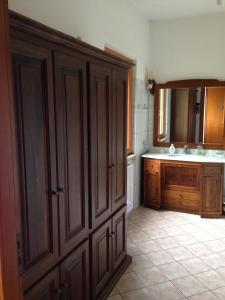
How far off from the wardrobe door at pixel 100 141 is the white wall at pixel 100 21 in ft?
1.92

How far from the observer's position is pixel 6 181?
82 cm

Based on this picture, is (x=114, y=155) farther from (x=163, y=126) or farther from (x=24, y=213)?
(x=163, y=126)

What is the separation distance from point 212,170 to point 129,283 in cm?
205

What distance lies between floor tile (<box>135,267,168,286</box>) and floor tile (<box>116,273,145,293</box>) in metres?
0.05

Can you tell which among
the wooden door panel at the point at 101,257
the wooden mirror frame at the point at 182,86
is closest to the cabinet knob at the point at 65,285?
the wooden door panel at the point at 101,257

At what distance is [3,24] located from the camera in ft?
2.58

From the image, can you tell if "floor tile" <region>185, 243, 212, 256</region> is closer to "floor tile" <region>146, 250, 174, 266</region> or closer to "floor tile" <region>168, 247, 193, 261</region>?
"floor tile" <region>168, 247, 193, 261</region>

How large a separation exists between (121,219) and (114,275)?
479mm

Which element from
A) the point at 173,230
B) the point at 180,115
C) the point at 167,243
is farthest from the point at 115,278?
the point at 180,115

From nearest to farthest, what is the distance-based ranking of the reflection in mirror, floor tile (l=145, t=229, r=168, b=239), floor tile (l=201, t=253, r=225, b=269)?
1. floor tile (l=201, t=253, r=225, b=269)
2. floor tile (l=145, t=229, r=168, b=239)
3. the reflection in mirror

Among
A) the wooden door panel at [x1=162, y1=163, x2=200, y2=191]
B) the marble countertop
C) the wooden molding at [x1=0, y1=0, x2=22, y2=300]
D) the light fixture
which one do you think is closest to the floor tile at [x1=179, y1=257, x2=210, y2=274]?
the wooden door panel at [x1=162, y1=163, x2=200, y2=191]

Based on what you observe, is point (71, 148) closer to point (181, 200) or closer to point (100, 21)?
point (100, 21)

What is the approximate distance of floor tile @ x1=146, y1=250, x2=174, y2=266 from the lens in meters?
2.74

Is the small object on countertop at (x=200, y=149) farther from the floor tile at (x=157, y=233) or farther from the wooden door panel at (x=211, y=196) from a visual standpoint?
the floor tile at (x=157, y=233)
